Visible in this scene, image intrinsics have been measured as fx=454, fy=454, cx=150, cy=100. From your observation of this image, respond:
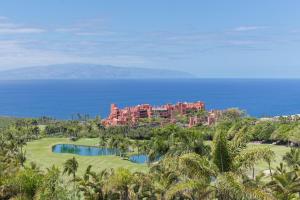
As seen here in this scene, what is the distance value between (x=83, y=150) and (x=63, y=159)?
2134 centimetres

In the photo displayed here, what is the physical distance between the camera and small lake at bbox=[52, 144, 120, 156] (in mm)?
106188

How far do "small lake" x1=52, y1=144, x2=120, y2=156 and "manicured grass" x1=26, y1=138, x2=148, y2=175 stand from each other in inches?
86.6

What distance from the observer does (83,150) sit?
113m

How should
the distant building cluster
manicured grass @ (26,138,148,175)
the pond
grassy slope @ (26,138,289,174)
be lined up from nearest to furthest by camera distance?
1. grassy slope @ (26,138,289,174)
2. manicured grass @ (26,138,148,175)
3. the pond
4. the distant building cluster

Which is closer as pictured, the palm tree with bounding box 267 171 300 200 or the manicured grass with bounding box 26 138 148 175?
the palm tree with bounding box 267 171 300 200

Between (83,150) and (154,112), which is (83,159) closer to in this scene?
(83,150)

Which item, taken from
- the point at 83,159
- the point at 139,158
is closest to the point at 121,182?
the point at 83,159

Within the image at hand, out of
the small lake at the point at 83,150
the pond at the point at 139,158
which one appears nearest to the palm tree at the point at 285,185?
the pond at the point at 139,158

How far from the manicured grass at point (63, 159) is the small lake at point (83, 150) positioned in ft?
7.22

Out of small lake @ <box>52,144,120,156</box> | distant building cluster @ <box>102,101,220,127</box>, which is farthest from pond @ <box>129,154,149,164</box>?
distant building cluster @ <box>102,101,220,127</box>

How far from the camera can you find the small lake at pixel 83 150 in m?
106

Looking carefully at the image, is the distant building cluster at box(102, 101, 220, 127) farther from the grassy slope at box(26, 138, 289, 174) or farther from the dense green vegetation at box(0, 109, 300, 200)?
the dense green vegetation at box(0, 109, 300, 200)

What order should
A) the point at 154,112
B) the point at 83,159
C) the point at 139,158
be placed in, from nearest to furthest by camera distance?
the point at 83,159, the point at 139,158, the point at 154,112

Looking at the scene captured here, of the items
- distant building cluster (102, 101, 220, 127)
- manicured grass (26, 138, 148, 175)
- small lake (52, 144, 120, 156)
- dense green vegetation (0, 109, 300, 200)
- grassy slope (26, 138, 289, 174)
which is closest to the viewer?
dense green vegetation (0, 109, 300, 200)
